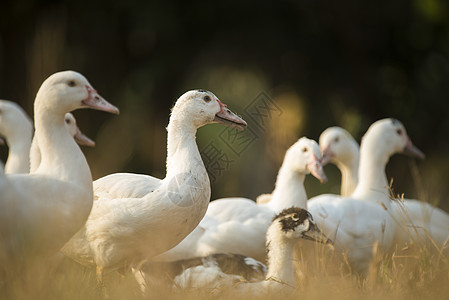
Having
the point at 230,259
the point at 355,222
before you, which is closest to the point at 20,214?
the point at 230,259

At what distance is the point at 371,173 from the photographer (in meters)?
7.25

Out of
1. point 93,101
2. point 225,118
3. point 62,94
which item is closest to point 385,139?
point 225,118

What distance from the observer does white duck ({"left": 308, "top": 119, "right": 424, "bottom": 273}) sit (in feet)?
20.6

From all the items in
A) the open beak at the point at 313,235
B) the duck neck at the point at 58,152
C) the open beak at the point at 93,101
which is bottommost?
the open beak at the point at 313,235

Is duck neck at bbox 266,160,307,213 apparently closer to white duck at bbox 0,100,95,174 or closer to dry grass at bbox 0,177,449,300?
dry grass at bbox 0,177,449,300

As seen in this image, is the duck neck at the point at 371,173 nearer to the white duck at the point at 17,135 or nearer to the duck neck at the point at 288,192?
the duck neck at the point at 288,192

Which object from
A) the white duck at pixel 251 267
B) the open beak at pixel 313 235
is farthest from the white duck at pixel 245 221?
the open beak at pixel 313 235

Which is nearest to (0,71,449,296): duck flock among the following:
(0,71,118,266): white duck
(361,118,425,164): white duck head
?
(0,71,118,266): white duck

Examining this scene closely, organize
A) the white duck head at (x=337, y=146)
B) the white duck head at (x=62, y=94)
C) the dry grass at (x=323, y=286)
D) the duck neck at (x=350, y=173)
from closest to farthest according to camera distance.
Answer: the dry grass at (x=323, y=286) → the white duck head at (x=62, y=94) → the white duck head at (x=337, y=146) → the duck neck at (x=350, y=173)

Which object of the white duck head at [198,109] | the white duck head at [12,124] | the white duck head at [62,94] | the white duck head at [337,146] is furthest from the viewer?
the white duck head at [337,146]

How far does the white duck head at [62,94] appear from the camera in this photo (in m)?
4.49

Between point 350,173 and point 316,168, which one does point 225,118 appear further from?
point 350,173

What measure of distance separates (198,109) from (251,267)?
4.27 feet

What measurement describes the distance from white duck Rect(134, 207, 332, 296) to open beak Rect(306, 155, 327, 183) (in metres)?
1.07
